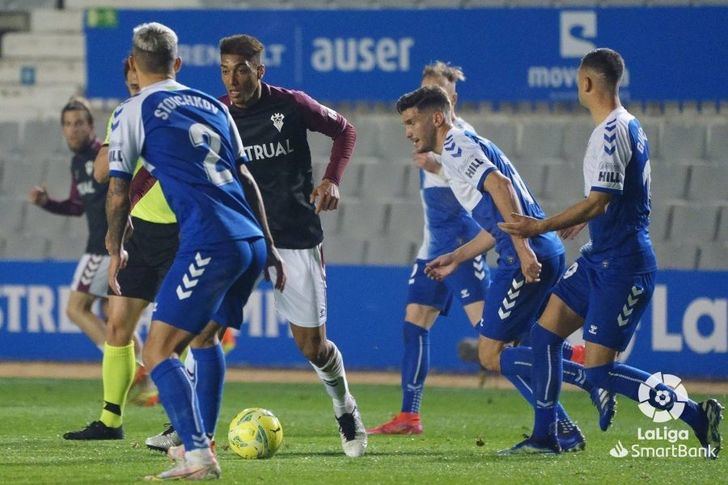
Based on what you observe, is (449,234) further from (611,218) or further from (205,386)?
(205,386)

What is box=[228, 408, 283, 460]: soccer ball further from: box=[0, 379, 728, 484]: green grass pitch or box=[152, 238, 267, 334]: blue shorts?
box=[152, 238, 267, 334]: blue shorts

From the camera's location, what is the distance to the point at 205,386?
22.6 ft

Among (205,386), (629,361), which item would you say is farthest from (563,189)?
(205,386)

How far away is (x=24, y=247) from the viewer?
1579 cm

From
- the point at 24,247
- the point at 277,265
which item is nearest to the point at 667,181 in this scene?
the point at 24,247

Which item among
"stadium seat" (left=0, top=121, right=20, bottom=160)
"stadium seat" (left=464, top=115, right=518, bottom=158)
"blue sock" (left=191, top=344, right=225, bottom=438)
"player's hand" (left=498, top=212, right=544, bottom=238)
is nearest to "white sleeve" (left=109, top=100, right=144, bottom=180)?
"blue sock" (left=191, top=344, right=225, bottom=438)

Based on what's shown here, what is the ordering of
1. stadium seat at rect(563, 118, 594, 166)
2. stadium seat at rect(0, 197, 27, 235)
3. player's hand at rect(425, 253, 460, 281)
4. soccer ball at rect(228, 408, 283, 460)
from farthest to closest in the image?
1. stadium seat at rect(0, 197, 27, 235)
2. stadium seat at rect(563, 118, 594, 166)
3. player's hand at rect(425, 253, 460, 281)
4. soccer ball at rect(228, 408, 283, 460)

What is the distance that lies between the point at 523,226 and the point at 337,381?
1321mm

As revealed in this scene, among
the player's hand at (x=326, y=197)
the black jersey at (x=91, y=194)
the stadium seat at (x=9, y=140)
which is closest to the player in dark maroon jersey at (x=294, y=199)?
the player's hand at (x=326, y=197)

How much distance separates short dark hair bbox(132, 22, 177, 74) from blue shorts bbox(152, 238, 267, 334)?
807 mm

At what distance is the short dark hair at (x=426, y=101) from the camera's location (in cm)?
796

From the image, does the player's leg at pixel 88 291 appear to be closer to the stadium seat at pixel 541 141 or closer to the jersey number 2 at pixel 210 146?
the jersey number 2 at pixel 210 146

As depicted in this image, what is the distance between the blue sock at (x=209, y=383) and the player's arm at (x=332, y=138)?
102cm

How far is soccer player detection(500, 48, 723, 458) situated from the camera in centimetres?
709
